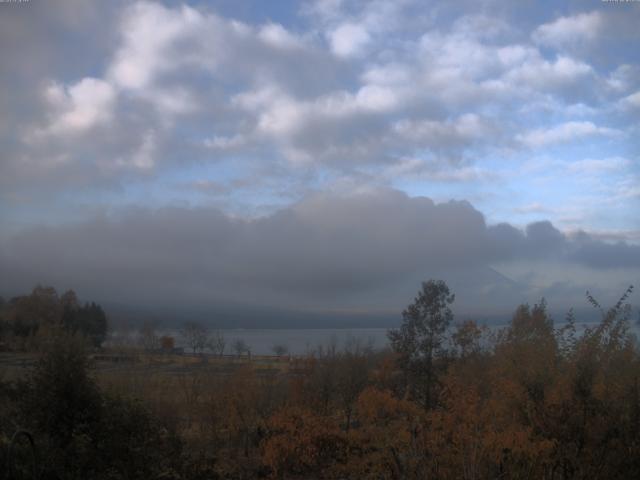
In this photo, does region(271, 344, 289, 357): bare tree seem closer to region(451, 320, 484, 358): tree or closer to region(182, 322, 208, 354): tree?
region(182, 322, 208, 354): tree

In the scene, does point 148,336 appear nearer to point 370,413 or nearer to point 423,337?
point 423,337

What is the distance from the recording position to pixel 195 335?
6706cm

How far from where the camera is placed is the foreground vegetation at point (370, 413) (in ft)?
29.6

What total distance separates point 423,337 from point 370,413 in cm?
731

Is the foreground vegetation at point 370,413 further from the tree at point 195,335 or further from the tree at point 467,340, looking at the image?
the tree at point 195,335

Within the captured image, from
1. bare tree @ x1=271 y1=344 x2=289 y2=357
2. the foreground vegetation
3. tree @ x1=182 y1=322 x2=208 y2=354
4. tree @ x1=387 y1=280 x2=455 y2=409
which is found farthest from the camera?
bare tree @ x1=271 y1=344 x2=289 y2=357

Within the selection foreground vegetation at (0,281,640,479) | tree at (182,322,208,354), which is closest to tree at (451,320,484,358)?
foreground vegetation at (0,281,640,479)

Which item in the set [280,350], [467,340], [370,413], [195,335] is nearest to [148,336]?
[195,335]

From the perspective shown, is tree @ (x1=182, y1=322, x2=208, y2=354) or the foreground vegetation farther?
tree @ (x1=182, y1=322, x2=208, y2=354)

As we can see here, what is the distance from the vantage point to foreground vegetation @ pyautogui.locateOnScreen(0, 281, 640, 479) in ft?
29.6

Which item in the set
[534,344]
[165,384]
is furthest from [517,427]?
[165,384]

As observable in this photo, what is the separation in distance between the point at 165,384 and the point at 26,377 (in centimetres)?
1159

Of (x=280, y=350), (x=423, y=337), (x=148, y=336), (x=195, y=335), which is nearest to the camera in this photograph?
(x=423, y=337)

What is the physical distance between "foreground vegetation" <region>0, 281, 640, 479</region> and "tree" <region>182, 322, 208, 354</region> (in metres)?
42.8
